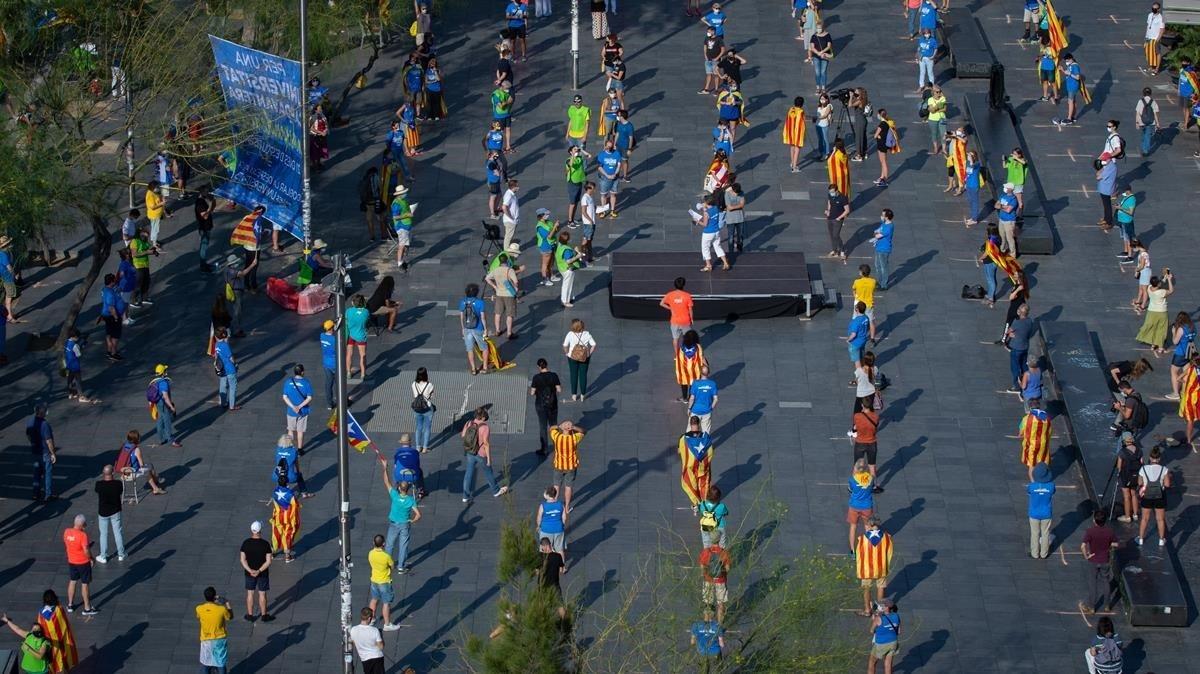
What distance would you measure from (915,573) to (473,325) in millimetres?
8909

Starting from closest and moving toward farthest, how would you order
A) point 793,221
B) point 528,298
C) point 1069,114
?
point 528,298 → point 793,221 → point 1069,114

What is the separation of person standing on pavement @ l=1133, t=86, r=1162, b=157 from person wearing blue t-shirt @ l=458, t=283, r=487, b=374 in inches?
619

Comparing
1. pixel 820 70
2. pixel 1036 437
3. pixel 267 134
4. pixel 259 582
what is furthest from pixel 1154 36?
pixel 259 582

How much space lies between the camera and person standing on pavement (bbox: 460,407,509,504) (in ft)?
105

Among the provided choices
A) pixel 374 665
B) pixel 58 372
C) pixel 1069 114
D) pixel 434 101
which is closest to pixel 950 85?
pixel 1069 114

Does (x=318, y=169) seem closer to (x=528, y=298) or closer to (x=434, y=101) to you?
(x=434, y=101)

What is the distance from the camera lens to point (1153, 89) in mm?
47844

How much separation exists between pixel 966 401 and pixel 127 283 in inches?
581

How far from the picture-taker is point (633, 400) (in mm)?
35531

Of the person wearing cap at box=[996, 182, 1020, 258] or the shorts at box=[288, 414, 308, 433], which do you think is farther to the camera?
the person wearing cap at box=[996, 182, 1020, 258]

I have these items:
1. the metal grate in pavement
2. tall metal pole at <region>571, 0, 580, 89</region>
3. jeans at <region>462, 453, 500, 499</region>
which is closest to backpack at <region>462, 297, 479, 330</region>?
the metal grate in pavement

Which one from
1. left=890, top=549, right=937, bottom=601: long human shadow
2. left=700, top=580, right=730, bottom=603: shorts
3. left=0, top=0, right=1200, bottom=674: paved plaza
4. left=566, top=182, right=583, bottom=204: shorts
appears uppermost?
left=700, top=580, right=730, bottom=603: shorts

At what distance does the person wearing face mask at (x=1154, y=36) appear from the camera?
48.4m

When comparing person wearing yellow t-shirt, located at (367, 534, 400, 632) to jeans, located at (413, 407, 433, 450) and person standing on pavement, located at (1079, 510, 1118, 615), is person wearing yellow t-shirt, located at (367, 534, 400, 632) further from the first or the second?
person standing on pavement, located at (1079, 510, 1118, 615)
